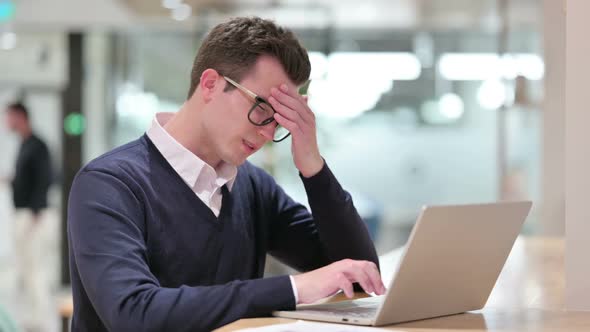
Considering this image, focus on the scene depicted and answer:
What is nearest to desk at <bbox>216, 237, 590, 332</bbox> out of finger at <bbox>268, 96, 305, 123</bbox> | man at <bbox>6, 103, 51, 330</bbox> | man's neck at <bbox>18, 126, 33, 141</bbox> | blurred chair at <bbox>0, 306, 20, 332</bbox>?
finger at <bbox>268, 96, 305, 123</bbox>

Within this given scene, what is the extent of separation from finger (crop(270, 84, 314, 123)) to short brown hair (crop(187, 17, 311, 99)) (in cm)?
5

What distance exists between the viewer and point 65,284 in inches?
338

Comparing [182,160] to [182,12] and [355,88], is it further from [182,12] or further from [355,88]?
[355,88]

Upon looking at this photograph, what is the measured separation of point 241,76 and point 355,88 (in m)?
6.43

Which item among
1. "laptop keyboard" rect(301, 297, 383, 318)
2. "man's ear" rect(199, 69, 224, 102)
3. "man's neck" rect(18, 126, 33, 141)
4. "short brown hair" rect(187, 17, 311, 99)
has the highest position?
"short brown hair" rect(187, 17, 311, 99)

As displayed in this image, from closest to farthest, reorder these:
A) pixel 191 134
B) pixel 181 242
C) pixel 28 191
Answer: pixel 181 242 < pixel 191 134 < pixel 28 191

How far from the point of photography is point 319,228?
199 centimetres

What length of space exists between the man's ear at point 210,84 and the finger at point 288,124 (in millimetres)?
135

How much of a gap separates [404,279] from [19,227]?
7041 mm

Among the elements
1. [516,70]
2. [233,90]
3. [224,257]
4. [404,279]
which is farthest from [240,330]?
[516,70]

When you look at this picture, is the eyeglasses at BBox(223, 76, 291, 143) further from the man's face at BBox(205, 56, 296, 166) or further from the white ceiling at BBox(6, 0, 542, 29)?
the white ceiling at BBox(6, 0, 542, 29)

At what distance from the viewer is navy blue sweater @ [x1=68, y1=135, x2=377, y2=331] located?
151 centimetres

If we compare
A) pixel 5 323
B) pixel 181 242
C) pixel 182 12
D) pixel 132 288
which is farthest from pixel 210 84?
pixel 182 12

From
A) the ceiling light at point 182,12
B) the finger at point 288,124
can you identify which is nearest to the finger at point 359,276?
the finger at point 288,124
